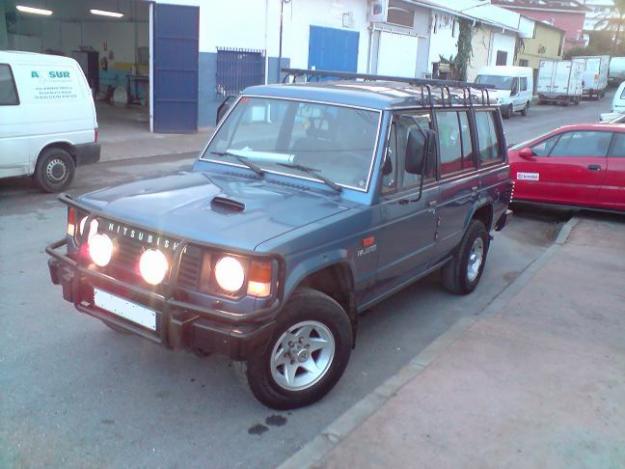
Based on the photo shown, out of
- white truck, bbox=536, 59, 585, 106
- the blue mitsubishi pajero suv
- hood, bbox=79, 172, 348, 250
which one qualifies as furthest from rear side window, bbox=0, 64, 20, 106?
white truck, bbox=536, 59, 585, 106

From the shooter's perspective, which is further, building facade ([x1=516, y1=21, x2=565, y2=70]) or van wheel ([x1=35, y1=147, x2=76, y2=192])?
building facade ([x1=516, y1=21, x2=565, y2=70])

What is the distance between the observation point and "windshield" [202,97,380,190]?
434cm

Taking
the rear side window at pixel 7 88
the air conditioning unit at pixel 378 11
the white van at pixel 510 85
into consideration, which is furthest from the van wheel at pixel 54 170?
the white van at pixel 510 85

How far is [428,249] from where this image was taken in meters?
5.07

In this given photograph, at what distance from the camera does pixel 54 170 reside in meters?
9.46

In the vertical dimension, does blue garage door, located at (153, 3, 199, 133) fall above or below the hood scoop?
above

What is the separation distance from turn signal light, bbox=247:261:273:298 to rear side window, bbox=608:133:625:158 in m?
7.58

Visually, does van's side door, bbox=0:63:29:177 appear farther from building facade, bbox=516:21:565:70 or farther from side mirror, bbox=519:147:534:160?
building facade, bbox=516:21:565:70

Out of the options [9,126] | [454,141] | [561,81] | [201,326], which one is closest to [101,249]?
[201,326]

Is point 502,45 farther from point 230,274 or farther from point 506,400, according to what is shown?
point 230,274

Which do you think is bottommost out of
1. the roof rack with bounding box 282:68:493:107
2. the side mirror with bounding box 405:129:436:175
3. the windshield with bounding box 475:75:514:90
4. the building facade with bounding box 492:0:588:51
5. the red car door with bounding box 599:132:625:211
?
the red car door with bounding box 599:132:625:211

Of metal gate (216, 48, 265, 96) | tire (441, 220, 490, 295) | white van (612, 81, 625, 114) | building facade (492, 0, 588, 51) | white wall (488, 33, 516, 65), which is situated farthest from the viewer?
building facade (492, 0, 588, 51)

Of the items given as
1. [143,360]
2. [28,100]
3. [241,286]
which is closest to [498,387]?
[241,286]

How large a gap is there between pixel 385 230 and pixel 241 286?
4.49 feet
